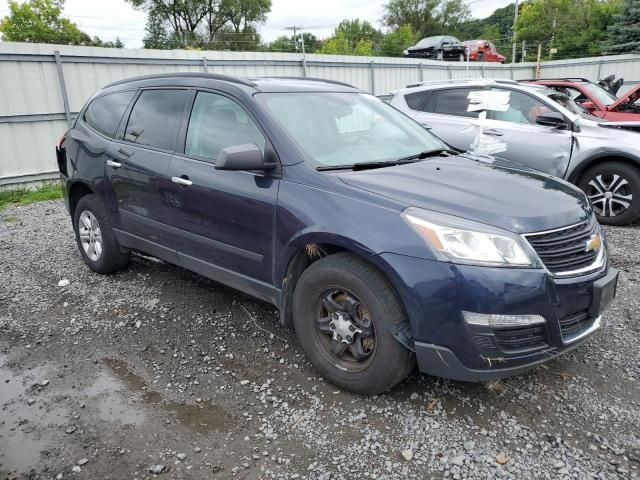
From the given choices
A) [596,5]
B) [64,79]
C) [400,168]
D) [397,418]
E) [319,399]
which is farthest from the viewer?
[596,5]

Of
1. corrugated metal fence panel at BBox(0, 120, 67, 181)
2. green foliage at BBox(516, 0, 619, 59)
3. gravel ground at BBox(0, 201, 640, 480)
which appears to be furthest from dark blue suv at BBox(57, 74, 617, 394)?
green foliage at BBox(516, 0, 619, 59)

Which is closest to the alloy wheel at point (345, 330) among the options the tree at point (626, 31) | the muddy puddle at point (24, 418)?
the muddy puddle at point (24, 418)

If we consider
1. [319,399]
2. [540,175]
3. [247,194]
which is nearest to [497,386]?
[319,399]

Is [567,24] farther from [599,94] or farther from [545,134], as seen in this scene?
[545,134]

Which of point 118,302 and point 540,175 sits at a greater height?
point 540,175

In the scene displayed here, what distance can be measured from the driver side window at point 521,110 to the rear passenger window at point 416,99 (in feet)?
3.69

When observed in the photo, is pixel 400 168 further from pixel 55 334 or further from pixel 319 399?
pixel 55 334

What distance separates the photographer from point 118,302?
4.32 meters

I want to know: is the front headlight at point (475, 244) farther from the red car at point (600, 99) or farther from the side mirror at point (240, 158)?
the red car at point (600, 99)

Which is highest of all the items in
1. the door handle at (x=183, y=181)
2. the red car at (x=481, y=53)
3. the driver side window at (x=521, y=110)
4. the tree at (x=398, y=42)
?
the tree at (x=398, y=42)

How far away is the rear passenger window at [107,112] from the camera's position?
174 inches

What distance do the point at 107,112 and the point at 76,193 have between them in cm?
91

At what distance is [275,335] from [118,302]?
158 centimetres

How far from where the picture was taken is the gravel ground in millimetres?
2391
